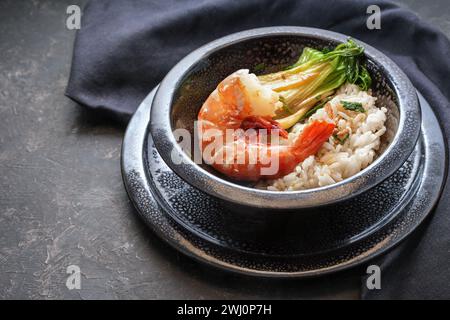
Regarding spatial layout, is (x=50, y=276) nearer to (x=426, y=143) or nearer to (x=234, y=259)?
(x=234, y=259)

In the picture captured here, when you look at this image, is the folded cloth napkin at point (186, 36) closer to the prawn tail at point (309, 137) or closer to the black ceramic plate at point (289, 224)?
the black ceramic plate at point (289, 224)

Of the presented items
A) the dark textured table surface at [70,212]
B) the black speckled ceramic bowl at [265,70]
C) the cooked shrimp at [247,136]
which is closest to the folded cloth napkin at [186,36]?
the dark textured table surface at [70,212]

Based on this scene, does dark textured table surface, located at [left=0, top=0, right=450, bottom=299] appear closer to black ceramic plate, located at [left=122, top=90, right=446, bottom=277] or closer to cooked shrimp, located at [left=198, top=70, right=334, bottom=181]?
black ceramic plate, located at [left=122, top=90, right=446, bottom=277]

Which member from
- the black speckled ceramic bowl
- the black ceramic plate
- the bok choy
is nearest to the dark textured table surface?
the black ceramic plate

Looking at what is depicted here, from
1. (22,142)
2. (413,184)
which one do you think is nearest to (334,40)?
(413,184)

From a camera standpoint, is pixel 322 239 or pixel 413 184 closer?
pixel 322 239

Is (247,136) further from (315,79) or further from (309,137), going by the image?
(315,79)
